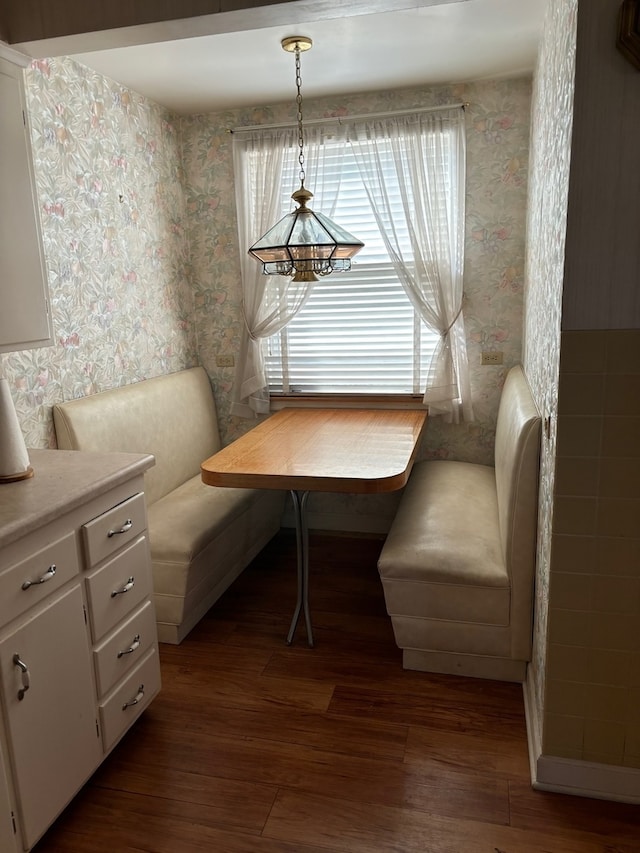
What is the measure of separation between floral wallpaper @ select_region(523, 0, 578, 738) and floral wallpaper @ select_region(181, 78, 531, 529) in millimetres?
555

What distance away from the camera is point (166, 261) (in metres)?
3.48

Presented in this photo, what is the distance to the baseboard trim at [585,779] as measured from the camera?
1780 millimetres

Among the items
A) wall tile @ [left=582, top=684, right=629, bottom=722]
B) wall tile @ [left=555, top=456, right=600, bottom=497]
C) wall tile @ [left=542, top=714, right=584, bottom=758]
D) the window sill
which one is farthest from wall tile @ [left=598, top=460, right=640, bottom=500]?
the window sill

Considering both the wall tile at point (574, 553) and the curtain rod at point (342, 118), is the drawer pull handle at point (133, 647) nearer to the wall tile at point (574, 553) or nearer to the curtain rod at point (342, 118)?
the wall tile at point (574, 553)

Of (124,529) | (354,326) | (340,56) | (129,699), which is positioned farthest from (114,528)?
(340,56)

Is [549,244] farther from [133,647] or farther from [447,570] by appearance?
[133,647]

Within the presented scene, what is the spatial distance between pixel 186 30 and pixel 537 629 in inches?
89.4

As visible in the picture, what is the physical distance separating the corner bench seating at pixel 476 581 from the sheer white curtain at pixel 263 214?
1506mm

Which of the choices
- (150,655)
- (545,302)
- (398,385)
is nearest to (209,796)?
(150,655)

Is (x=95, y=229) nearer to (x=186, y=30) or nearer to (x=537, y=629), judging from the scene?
(x=186, y=30)

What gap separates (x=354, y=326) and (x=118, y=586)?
2116mm

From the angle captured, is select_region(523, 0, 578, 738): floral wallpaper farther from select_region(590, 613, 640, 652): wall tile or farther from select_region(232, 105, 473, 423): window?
select_region(232, 105, 473, 423): window

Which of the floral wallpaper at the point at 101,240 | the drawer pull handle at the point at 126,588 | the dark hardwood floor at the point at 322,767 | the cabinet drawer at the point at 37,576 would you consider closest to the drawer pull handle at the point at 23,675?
the cabinet drawer at the point at 37,576

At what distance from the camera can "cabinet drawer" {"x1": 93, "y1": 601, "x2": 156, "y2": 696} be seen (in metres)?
1.86
